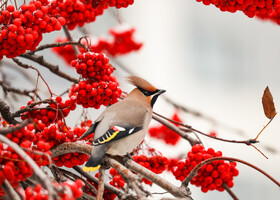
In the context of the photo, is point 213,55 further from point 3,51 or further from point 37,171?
point 37,171

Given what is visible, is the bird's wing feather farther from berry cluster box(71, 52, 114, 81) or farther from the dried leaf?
the dried leaf

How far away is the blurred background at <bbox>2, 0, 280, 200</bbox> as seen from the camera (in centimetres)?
431

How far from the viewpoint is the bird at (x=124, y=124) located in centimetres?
116

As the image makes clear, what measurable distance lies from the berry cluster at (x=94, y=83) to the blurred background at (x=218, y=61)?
3.03 metres

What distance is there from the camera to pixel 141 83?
1378 mm

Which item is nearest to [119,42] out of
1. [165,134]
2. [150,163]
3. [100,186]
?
[165,134]

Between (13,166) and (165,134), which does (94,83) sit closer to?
(13,166)

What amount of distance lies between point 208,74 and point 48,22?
3.56 meters

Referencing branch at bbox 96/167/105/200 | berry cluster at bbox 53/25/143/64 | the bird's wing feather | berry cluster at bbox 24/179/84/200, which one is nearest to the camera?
berry cluster at bbox 24/179/84/200

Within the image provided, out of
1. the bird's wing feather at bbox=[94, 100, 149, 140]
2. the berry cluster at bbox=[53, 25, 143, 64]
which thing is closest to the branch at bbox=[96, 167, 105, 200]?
the bird's wing feather at bbox=[94, 100, 149, 140]

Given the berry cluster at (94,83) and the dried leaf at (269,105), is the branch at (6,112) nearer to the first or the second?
the berry cluster at (94,83)

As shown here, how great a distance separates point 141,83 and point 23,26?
1.46ft

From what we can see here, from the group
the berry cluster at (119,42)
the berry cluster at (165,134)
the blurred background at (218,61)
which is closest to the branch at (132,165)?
the berry cluster at (165,134)

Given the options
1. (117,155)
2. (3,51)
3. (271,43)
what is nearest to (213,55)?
(271,43)
